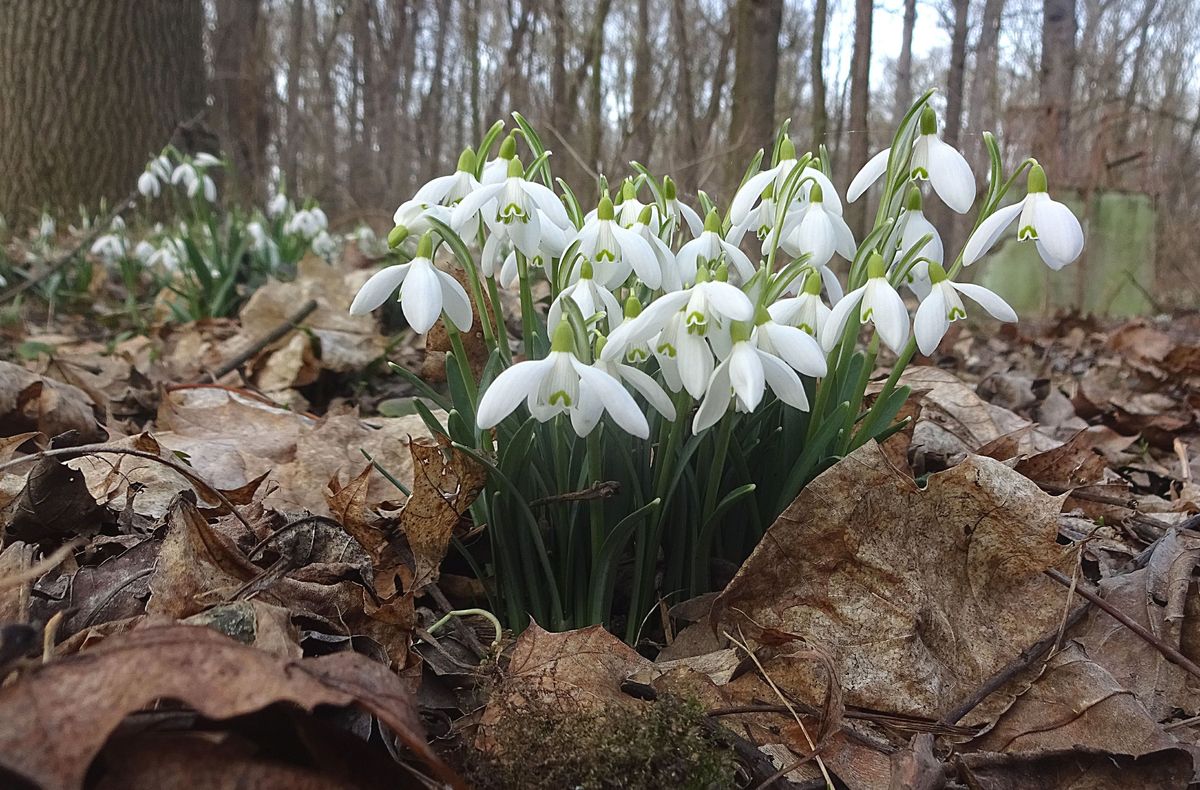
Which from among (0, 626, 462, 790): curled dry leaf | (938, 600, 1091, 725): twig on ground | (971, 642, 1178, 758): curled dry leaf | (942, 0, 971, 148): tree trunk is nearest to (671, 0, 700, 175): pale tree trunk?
(938, 600, 1091, 725): twig on ground

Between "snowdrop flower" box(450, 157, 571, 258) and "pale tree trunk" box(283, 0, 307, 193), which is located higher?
"pale tree trunk" box(283, 0, 307, 193)

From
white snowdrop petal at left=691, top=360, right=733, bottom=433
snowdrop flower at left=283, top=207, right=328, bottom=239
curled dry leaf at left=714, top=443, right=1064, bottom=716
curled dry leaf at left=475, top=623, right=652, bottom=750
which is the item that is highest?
snowdrop flower at left=283, top=207, right=328, bottom=239

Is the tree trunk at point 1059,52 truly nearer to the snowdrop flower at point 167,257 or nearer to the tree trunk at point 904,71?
the tree trunk at point 904,71

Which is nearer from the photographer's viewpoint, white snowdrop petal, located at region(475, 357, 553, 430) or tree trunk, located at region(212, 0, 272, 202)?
white snowdrop petal, located at region(475, 357, 553, 430)

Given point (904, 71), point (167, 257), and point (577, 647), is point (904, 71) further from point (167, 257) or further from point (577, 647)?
point (577, 647)

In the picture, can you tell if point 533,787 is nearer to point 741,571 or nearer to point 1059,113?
point 741,571

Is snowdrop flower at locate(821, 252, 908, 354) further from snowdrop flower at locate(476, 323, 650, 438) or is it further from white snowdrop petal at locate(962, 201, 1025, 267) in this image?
snowdrop flower at locate(476, 323, 650, 438)

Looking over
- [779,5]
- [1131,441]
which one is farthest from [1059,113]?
[1131,441]

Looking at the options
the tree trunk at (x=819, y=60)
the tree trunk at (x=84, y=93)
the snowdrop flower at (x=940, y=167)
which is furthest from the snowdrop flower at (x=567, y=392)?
the tree trunk at (x=84, y=93)
